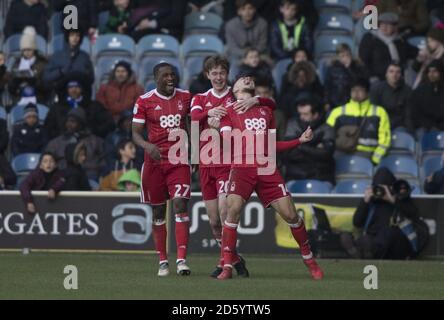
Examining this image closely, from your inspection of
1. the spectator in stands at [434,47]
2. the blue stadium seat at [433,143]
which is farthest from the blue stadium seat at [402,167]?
the spectator in stands at [434,47]

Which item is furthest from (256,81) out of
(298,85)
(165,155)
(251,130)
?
(251,130)

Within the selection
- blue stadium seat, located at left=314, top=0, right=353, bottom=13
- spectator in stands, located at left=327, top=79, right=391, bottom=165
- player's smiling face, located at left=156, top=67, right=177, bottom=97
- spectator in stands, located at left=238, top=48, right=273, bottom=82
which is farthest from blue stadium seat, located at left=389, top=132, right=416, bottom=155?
player's smiling face, located at left=156, top=67, right=177, bottom=97

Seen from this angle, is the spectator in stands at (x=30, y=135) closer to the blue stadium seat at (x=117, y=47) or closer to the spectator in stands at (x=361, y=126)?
the blue stadium seat at (x=117, y=47)

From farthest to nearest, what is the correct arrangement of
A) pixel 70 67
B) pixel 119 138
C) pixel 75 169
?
pixel 70 67 < pixel 119 138 < pixel 75 169

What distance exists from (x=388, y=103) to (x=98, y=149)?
4225 millimetres

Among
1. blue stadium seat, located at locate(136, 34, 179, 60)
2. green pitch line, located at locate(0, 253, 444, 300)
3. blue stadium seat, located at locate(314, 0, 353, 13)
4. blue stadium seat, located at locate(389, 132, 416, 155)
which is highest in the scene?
blue stadium seat, located at locate(314, 0, 353, 13)

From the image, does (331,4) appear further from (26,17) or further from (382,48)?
(26,17)

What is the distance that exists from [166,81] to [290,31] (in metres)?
7.19

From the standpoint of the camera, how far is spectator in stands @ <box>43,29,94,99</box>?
19.3 meters

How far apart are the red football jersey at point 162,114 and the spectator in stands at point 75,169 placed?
4.40 m

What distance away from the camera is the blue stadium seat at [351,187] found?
1780 cm

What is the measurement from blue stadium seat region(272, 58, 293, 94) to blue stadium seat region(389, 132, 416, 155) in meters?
2.07

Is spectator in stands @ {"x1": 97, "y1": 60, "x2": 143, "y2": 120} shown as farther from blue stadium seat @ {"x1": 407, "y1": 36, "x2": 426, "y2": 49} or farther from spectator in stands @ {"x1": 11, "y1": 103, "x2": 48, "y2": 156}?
blue stadium seat @ {"x1": 407, "y1": 36, "x2": 426, "y2": 49}

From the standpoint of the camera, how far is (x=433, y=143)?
18.7 m
